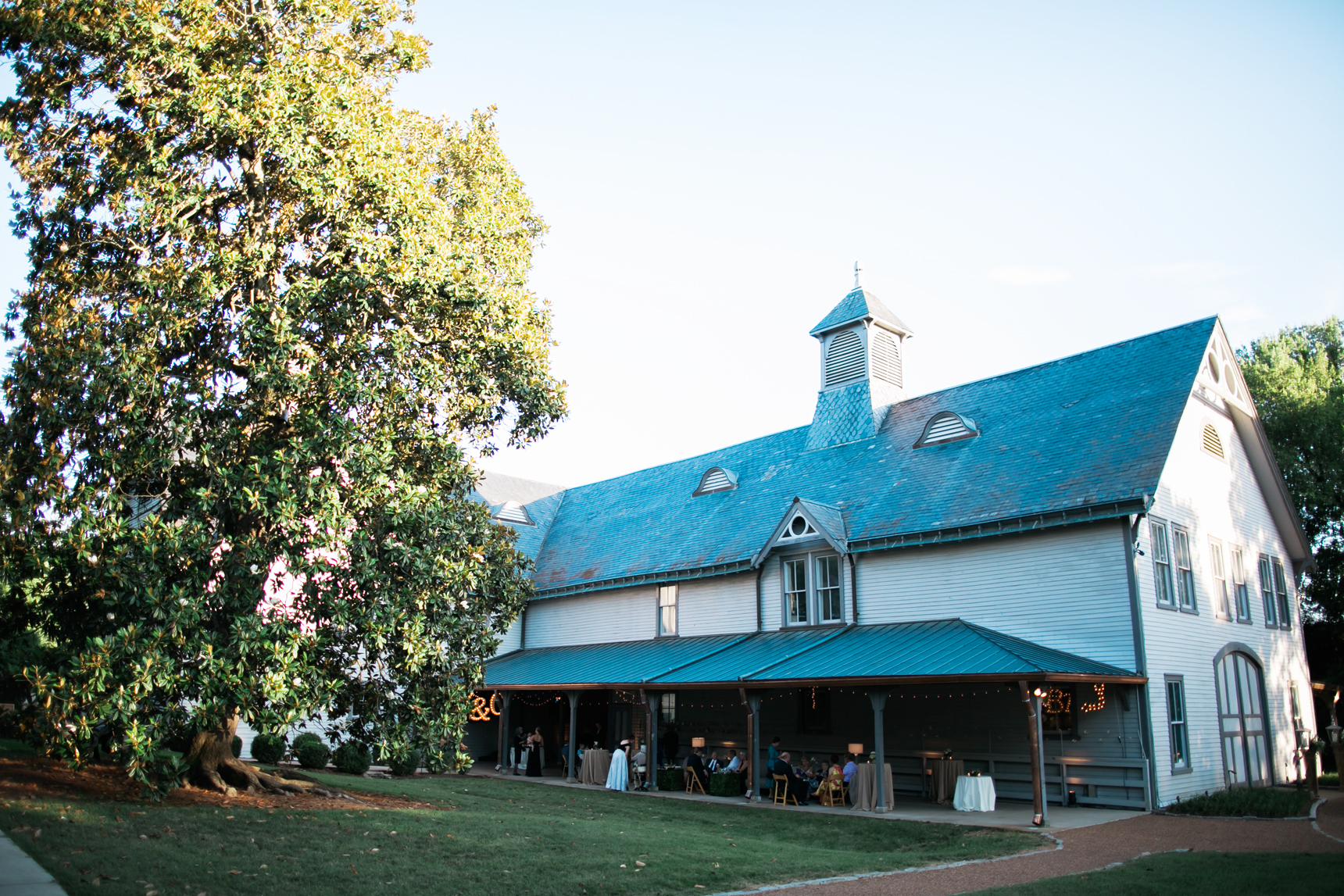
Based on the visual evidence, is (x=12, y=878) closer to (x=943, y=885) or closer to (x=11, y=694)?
(x=943, y=885)

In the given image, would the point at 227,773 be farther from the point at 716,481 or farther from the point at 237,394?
the point at 716,481

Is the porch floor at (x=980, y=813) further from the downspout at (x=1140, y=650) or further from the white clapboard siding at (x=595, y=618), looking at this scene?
the white clapboard siding at (x=595, y=618)

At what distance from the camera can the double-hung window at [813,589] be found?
22.7 metres

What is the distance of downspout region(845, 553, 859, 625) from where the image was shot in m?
22.0

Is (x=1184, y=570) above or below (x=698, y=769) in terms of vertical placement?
above

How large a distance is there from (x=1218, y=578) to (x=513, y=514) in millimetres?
22267

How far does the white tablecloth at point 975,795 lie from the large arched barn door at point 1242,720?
239 inches

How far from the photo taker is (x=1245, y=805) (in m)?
16.6

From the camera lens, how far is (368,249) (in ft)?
46.9

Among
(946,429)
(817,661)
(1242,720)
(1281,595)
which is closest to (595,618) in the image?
(817,661)

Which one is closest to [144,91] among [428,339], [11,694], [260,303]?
[260,303]

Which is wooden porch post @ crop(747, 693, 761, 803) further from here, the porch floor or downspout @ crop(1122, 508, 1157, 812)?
downspout @ crop(1122, 508, 1157, 812)

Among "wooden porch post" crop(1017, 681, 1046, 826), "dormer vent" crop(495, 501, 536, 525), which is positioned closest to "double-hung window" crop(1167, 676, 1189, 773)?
"wooden porch post" crop(1017, 681, 1046, 826)

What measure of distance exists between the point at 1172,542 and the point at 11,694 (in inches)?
1295
